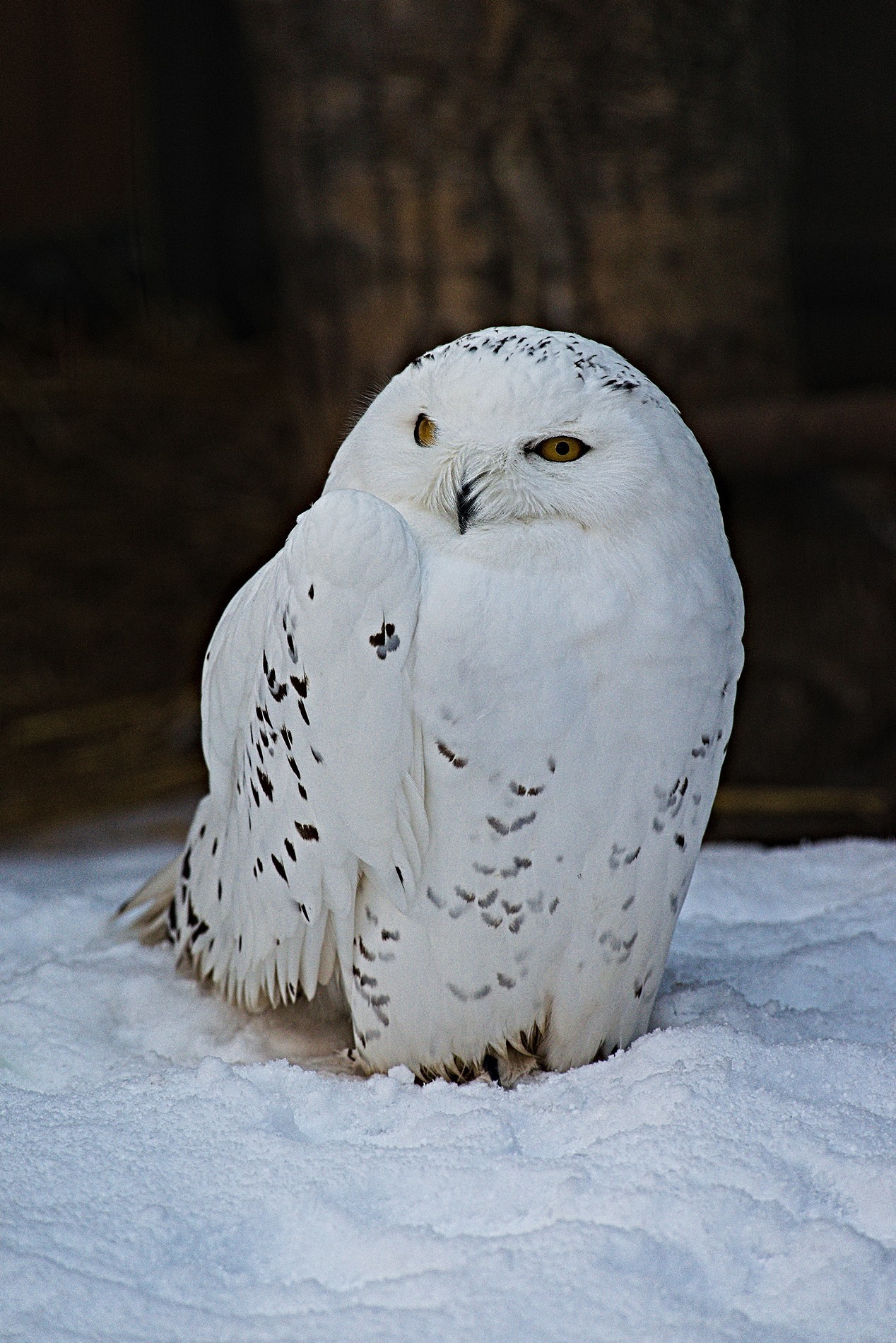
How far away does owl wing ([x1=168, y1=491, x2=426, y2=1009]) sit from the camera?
1.69m

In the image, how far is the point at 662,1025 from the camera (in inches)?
81.7

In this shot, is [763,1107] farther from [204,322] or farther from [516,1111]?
[204,322]

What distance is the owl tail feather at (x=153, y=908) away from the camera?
243cm

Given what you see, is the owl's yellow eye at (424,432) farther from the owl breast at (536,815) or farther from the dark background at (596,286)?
the dark background at (596,286)

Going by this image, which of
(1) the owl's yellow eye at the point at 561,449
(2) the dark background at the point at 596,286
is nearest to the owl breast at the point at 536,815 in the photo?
(1) the owl's yellow eye at the point at 561,449

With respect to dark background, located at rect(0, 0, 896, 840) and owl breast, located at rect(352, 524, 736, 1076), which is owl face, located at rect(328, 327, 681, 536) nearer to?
owl breast, located at rect(352, 524, 736, 1076)

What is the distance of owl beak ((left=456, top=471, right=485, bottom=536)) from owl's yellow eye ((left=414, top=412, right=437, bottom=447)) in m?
0.10

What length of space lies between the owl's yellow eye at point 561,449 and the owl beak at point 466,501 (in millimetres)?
91

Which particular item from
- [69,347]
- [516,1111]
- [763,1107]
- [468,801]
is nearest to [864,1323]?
[763,1107]

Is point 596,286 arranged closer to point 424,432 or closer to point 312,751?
point 424,432

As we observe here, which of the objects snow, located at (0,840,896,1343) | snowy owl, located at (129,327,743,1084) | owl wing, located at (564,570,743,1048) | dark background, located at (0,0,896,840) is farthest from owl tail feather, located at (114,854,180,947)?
dark background, located at (0,0,896,840)

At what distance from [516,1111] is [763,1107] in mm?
311

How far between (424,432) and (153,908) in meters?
1.08

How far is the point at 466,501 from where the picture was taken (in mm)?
1724
